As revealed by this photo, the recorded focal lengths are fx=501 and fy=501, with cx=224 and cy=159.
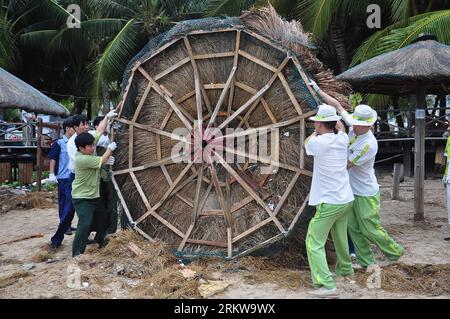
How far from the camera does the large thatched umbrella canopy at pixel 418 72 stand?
293 inches

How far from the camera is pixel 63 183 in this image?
692 centimetres

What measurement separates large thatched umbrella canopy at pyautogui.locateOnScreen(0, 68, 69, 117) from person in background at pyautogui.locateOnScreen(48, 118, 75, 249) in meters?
2.98

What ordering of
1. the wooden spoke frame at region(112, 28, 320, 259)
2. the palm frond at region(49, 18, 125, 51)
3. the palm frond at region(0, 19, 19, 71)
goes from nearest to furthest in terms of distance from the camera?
1. the wooden spoke frame at region(112, 28, 320, 259)
2. the palm frond at region(0, 19, 19, 71)
3. the palm frond at region(49, 18, 125, 51)

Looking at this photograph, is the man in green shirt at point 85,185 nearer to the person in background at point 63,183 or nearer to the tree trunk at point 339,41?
the person in background at point 63,183

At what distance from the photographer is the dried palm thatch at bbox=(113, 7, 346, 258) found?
5523 mm

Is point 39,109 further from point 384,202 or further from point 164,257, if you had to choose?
point 384,202

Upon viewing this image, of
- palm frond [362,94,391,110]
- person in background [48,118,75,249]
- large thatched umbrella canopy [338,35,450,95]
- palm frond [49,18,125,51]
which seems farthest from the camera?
palm frond [49,18,125,51]

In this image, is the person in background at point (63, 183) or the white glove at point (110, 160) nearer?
→ the white glove at point (110, 160)

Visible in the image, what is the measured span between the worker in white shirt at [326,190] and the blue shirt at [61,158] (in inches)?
145

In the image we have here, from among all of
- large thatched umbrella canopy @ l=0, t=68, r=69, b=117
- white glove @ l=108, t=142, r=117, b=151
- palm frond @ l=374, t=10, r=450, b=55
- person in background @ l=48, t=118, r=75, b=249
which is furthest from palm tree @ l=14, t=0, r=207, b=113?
white glove @ l=108, t=142, r=117, b=151

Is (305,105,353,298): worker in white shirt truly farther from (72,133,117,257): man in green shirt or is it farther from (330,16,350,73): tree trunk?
(330,16,350,73): tree trunk

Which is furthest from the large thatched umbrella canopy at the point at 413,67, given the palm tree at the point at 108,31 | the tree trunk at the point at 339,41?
the palm tree at the point at 108,31

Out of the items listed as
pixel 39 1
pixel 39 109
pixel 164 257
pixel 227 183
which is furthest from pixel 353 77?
pixel 39 1
